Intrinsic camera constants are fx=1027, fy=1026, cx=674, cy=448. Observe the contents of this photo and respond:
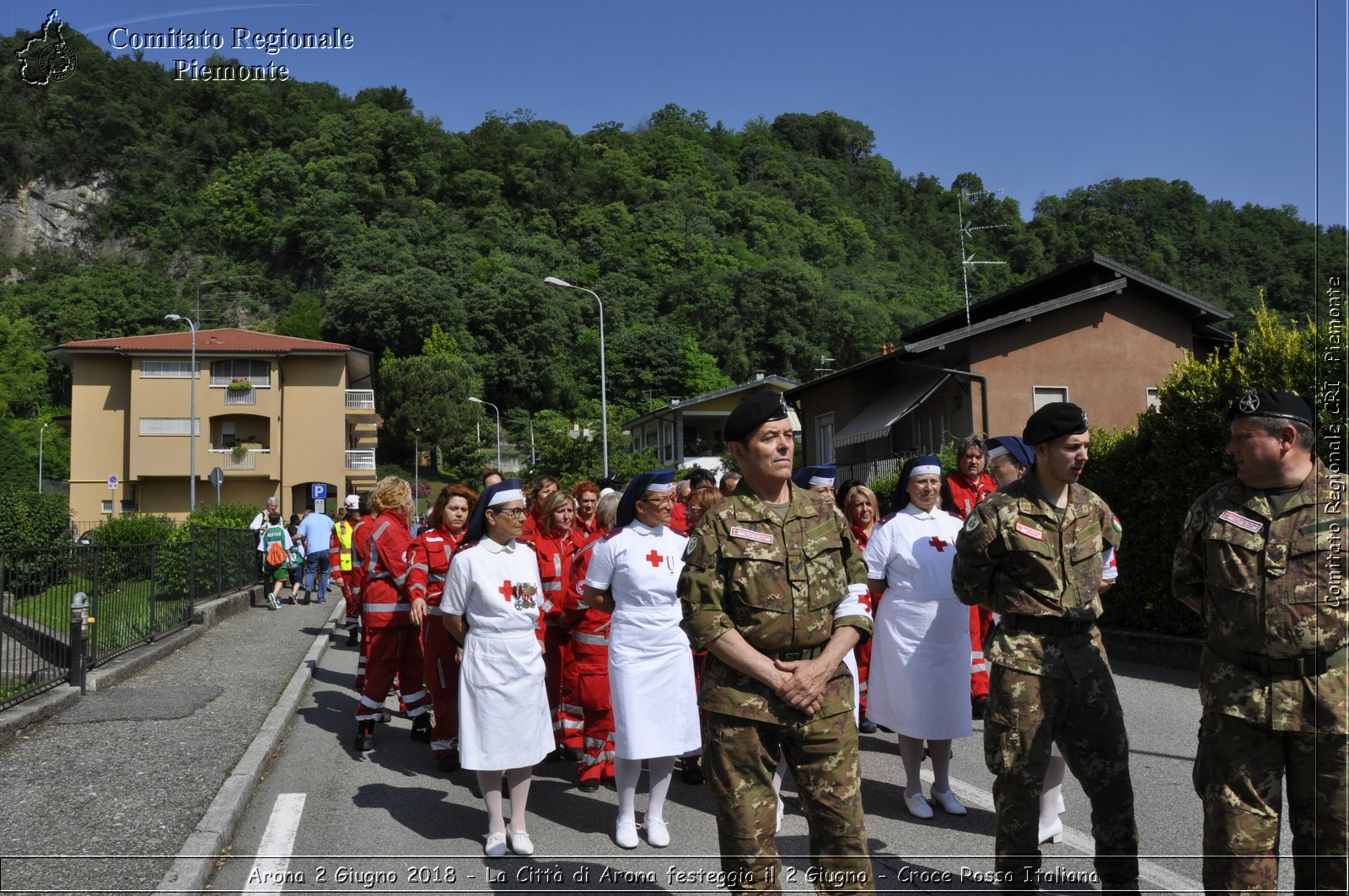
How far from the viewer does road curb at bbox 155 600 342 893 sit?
195 inches

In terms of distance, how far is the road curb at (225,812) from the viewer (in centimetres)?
495

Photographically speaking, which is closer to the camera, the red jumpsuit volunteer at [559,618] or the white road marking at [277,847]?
the white road marking at [277,847]

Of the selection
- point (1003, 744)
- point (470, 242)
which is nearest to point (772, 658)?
point (1003, 744)

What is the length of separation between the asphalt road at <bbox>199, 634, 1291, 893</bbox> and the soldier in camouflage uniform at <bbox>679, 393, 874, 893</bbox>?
150 cm

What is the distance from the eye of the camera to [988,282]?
60281mm

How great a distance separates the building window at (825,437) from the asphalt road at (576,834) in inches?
999

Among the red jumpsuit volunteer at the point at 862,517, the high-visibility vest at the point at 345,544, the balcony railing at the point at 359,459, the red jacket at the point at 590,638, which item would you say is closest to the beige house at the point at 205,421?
the balcony railing at the point at 359,459

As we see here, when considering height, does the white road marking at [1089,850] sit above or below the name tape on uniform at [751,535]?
below

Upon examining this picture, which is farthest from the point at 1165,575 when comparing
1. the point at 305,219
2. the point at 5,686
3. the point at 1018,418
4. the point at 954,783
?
the point at 305,219

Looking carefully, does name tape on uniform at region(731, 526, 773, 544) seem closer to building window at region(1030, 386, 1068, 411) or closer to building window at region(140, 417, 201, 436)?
building window at region(1030, 386, 1068, 411)

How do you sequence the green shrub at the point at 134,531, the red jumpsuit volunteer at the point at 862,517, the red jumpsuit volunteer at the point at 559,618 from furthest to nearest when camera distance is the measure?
the green shrub at the point at 134,531 < the red jumpsuit volunteer at the point at 862,517 < the red jumpsuit volunteer at the point at 559,618

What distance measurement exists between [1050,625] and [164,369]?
59961mm

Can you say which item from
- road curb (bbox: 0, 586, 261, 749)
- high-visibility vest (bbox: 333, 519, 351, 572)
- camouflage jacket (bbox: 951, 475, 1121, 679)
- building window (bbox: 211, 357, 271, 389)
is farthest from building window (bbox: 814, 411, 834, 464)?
building window (bbox: 211, 357, 271, 389)

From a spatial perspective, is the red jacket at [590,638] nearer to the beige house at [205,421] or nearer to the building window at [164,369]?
the beige house at [205,421]
